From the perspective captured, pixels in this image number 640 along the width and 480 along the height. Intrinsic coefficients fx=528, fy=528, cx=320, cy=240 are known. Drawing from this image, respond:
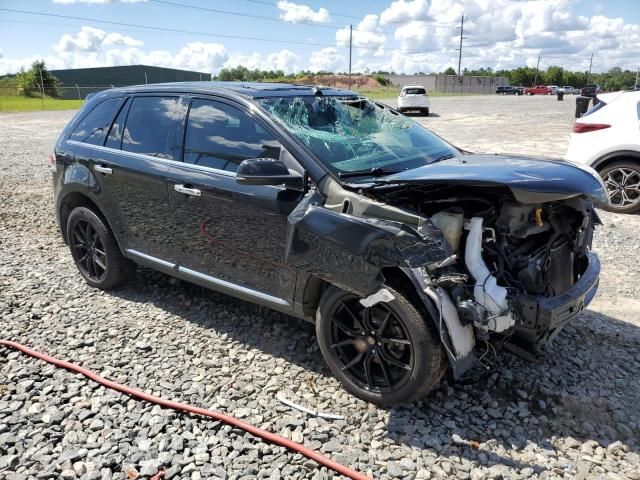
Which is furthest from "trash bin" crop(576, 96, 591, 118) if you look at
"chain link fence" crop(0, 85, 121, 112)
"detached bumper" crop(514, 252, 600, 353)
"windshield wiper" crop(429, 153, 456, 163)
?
"chain link fence" crop(0, 85, 121, 112)

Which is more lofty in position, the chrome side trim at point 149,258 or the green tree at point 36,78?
the green tree at point 36,78

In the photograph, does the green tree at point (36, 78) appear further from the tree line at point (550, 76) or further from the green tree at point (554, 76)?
the green tree at point (554, 76)

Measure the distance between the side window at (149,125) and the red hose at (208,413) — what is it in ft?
5.36

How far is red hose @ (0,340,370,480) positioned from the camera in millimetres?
2655

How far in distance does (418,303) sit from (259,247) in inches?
44.7

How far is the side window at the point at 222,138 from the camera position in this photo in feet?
11.4

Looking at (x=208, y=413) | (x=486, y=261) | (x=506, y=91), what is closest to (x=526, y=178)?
(x=486, y=261)

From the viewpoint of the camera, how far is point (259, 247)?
344 centimetres

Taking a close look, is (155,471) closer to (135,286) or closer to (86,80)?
(135,286)

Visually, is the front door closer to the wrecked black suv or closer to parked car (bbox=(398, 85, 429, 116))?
the wrecked black suv

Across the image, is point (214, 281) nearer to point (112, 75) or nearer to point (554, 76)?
point (112, 75)

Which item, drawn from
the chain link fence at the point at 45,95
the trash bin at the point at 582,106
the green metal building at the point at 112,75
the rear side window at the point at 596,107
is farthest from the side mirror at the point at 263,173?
the green metal building at the point at 112,75

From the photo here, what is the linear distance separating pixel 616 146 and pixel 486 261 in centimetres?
535

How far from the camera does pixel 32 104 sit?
38.0 metres
